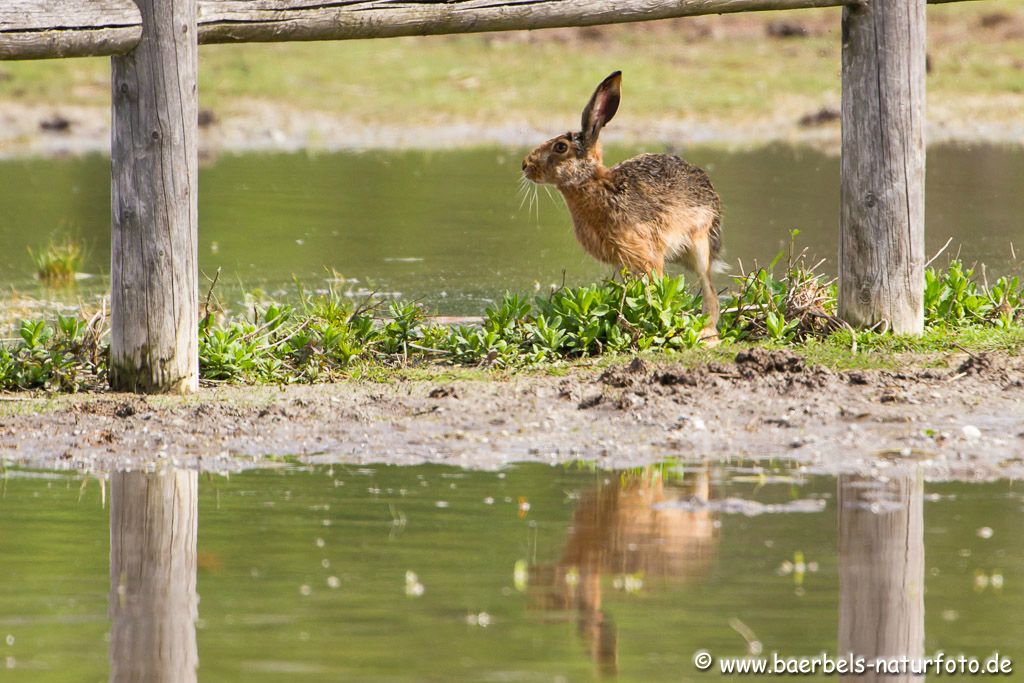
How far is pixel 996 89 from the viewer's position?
24.2 metres

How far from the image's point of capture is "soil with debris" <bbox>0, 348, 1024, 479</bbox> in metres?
6.92

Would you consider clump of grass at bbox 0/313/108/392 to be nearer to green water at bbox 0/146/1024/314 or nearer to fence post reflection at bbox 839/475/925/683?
green water at bbox 0/146/1024/314

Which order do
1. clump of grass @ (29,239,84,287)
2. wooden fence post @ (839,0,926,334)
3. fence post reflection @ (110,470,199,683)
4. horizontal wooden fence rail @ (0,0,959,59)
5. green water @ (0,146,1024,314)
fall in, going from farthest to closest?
green water @ (0,146,1024,314) → clump of grass @ (29,239,84,287) → wooden fence post @ (839,0,926,334) → horizontal wooden fence rail @ (0,0,959,59) → fence post reflection @ (110,470,199,683)

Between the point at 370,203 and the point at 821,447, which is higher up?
the point at 370,203

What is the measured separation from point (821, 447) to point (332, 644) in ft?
9.35

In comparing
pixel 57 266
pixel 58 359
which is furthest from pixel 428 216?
pixel 58 359

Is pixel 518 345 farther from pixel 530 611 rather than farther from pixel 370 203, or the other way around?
pixel 370 203

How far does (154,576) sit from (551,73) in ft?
65.8

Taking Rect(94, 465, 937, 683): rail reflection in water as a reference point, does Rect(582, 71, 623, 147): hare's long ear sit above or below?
above

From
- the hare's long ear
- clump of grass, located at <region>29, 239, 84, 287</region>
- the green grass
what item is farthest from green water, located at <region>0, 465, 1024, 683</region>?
the green grass

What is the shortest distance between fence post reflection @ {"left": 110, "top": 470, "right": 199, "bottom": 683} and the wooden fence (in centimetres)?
135

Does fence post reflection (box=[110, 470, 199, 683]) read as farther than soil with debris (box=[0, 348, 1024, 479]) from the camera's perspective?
No

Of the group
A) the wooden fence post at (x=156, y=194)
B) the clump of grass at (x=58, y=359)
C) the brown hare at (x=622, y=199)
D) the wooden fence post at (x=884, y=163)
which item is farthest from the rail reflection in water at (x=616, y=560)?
the brown hare at (x=622, y=199)

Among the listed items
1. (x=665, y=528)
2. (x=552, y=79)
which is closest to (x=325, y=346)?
(x=665, y=528)
